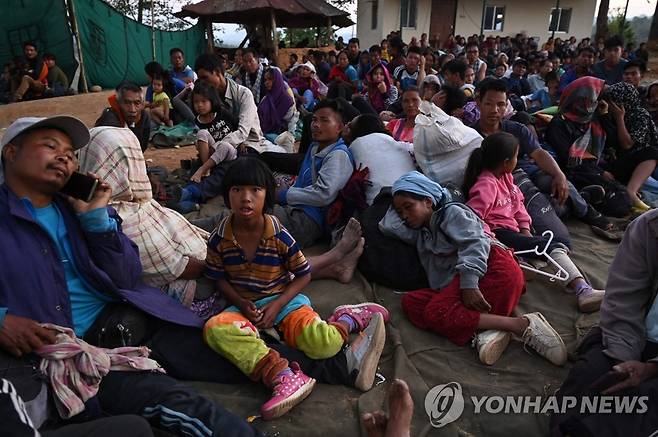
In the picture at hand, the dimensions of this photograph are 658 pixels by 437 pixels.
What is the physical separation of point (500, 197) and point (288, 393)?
1.97 meters

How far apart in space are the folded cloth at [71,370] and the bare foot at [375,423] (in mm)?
966

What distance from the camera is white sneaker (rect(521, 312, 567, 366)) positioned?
2.36m

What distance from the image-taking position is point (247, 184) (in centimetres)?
235

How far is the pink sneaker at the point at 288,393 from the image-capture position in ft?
6.57

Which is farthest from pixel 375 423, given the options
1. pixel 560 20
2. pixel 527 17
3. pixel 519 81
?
pixel 560 20

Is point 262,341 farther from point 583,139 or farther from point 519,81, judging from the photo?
point 519,81

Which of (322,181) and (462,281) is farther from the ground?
(322,181)

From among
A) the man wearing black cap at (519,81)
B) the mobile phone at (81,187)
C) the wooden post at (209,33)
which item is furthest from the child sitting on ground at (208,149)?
the wooden post at (209,33)

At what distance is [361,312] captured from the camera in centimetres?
262

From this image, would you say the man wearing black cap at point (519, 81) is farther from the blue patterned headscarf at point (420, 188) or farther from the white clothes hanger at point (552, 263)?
the blue patterned headscarf at point (420, 188)

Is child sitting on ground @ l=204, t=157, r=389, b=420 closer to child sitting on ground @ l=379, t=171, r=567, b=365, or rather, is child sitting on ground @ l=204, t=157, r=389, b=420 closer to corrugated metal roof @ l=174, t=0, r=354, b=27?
child sitting on ground @ l=379, t=171, r=567, b=365

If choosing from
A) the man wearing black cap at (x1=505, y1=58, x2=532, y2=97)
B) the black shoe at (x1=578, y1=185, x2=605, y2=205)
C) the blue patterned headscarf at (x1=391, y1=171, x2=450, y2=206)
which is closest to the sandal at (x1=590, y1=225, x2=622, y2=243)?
the black shoe at (x1=578, y1=185, x2=605, y2=205)

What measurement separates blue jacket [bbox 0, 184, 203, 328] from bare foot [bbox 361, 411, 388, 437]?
3.52 ft

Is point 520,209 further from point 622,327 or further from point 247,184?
point 247,184
